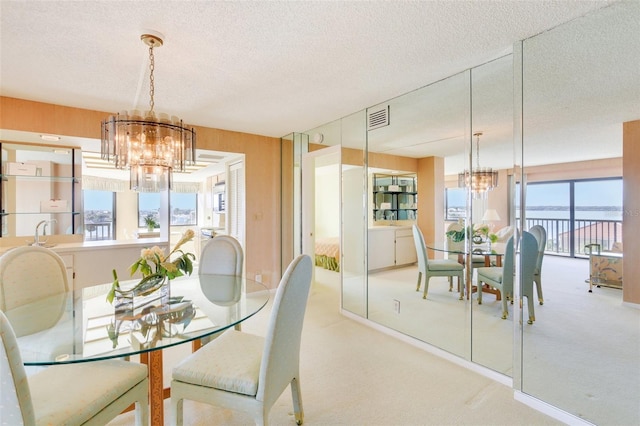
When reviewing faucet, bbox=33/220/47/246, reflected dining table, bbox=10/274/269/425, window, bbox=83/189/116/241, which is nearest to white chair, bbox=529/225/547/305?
reflected dining table, bbox=10/274/269/425

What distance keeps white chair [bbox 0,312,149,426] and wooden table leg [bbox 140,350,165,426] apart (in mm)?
55

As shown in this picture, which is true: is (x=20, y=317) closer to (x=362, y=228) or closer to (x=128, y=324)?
(x=128, y=324)

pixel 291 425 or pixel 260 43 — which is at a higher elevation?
pixel 260 43

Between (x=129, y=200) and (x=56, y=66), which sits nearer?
(x=56, y=66)

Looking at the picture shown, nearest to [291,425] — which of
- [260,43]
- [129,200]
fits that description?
[260,43]

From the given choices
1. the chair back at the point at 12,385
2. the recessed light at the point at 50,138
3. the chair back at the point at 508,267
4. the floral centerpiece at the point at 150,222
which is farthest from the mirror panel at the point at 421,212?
the floral centerpiece at the point at 150,222

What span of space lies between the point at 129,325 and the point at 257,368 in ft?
2.48

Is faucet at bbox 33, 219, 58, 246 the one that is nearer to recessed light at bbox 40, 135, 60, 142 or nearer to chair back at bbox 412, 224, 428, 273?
recessed light at bbox 40, 135, 60, 142

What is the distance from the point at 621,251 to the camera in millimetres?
1767

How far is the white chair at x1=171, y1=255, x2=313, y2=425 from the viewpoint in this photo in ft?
4.60

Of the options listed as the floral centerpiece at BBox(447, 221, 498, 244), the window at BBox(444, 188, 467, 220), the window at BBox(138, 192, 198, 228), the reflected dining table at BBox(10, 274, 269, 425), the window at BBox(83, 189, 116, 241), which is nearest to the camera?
the reflected dining table at BBox(10, 274, 269, 425)

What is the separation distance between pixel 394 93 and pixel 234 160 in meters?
3.06

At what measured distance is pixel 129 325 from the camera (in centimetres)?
161

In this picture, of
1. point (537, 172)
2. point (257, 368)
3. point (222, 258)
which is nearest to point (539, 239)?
point (537, 172)
